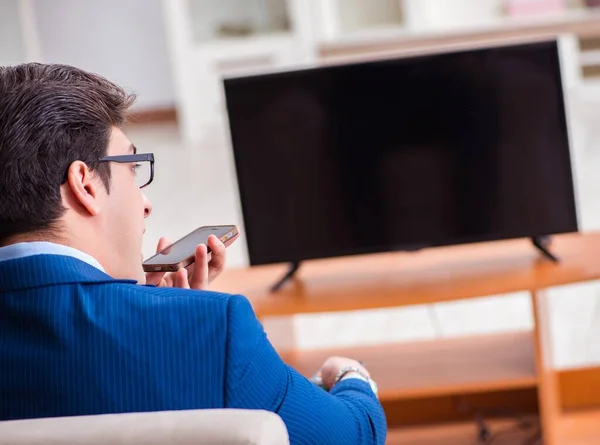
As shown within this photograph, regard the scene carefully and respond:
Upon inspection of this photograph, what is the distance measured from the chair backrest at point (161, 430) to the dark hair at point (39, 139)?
0.29 meters

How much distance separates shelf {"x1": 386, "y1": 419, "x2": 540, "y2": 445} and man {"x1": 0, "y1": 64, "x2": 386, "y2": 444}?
4.60ft

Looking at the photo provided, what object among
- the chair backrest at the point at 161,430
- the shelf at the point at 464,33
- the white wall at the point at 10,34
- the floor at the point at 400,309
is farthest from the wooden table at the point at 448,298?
the white wall at the point at 10,34

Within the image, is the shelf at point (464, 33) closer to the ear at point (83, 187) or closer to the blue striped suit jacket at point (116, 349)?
the ear at point (83, 187)

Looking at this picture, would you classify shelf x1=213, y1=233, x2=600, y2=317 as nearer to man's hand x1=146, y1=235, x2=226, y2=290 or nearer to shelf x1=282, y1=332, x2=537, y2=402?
shelf x1=282, y1=332, x2=537, y2=402

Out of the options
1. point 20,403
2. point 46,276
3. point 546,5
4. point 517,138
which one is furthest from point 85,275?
point 546,5

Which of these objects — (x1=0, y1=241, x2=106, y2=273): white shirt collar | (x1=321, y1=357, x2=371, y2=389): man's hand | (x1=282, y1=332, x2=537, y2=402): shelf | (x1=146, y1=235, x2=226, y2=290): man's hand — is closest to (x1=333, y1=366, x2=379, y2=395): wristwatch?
(x1=321, y1=357, x2=371, y2=389): man's hand

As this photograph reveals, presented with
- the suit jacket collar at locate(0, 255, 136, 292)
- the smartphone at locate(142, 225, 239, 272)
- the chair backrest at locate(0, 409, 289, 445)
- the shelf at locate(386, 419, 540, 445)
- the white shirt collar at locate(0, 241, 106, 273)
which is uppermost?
the white shirt collar at locate(0, 241, 106, 273)

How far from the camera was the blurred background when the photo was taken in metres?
5.71

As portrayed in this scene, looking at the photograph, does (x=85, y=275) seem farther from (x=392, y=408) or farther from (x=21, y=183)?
(x=392, y=408)

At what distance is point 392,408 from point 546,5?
4157 millimetres

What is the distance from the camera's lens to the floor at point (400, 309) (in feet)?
10.8

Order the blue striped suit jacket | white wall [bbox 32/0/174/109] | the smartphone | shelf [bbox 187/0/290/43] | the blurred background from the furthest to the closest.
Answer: white wall [bbox 32/0/174/109] → shelf [bbox 187/0/290/43] → the blurred background → the smartphone → the blue striped suit jacket

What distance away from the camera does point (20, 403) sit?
1.06 m

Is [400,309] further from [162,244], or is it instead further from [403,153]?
[162,244]
